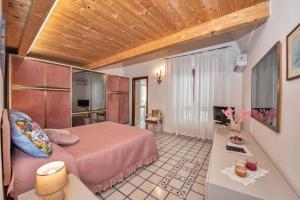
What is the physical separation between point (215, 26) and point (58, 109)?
383 cm

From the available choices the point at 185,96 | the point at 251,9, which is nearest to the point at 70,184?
the point at 251,9

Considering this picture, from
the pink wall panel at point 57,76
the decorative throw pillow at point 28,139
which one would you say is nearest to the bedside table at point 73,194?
the decorative throw pillow at point 28,139

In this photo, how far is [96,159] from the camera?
1.62 metres

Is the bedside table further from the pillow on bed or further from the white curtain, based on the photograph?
the white curtain

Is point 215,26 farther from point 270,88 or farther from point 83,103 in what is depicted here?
point 83,103

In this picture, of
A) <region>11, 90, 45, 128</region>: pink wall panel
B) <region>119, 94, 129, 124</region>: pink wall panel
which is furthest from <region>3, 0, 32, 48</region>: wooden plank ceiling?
<region>119, 94, 129, 124</region>: pink wall panel

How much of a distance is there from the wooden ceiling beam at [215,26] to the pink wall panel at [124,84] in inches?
84.3

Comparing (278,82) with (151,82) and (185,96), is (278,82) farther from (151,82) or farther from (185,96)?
(151,82)

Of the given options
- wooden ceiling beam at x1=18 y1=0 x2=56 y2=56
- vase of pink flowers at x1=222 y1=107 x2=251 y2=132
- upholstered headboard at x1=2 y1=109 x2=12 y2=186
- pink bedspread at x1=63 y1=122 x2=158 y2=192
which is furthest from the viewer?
vase of pink flowers at x1=222 y1=107 x2=251 y2=132

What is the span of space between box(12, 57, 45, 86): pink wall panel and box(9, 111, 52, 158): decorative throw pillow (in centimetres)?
193

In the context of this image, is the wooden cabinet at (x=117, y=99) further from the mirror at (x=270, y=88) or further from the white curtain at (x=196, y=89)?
the mirror at (x=270, y=88)

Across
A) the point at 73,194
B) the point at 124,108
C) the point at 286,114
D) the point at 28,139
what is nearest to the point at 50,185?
the point at 73,194

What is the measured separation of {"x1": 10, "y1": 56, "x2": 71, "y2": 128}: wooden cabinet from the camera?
2617 millimetres

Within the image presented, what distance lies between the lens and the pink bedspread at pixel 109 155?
1.57 meters
